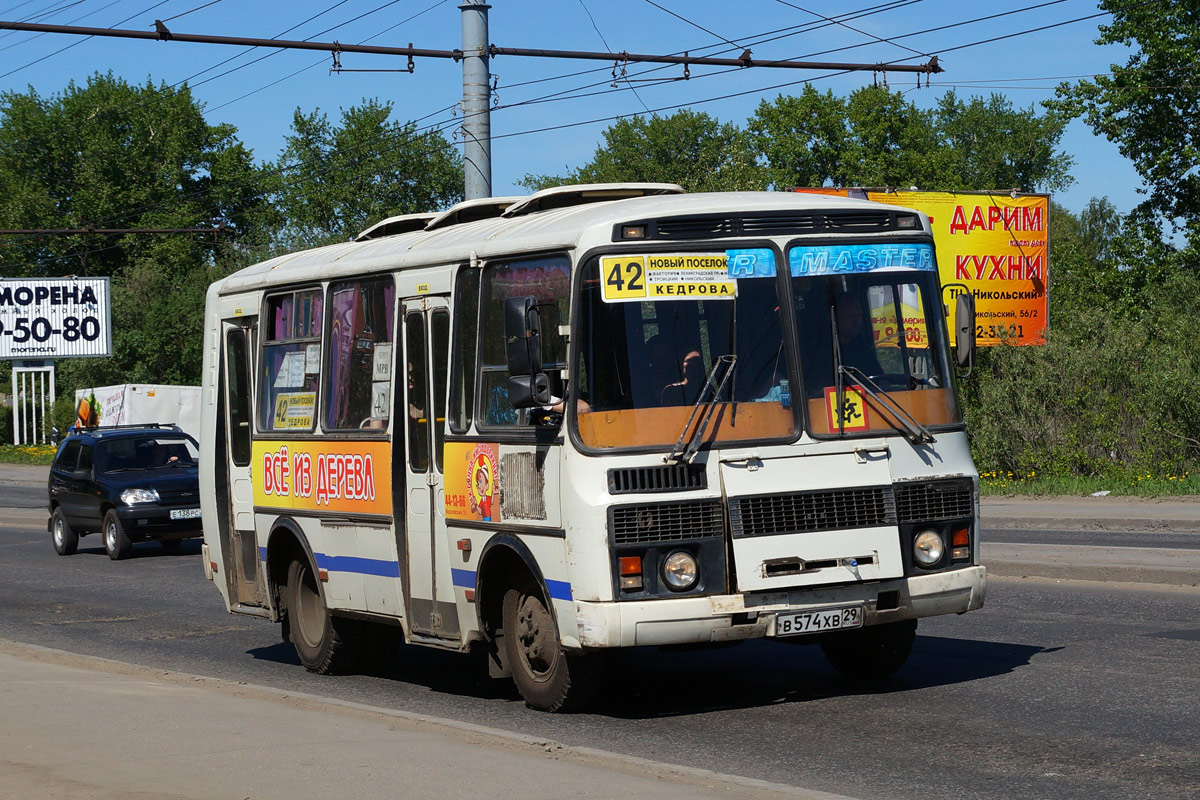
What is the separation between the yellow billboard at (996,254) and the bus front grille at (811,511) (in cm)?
2523

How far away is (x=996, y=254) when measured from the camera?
3400cm

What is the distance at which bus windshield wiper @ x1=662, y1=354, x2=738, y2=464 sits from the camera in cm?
862

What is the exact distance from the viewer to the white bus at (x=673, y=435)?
862cm

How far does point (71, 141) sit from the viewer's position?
9169cm

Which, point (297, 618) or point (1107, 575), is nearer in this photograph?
point (297, 618)

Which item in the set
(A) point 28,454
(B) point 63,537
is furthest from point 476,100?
(A) point 28,454

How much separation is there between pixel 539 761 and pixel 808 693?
2854 mm

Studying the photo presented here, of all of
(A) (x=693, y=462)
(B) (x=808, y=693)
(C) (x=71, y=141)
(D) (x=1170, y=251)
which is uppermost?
(C) (x=71, y=141)

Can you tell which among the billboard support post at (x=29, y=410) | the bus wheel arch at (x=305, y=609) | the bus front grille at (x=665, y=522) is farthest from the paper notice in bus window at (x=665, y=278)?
the billboard support post at (x=29, y=410)

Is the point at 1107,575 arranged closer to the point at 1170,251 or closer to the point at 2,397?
the point at 1170,251

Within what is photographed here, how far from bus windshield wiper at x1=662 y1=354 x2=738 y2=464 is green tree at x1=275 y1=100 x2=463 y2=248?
88.2m

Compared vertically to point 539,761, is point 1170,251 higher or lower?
higher

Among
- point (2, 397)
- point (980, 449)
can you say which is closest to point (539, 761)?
point (980, 449)

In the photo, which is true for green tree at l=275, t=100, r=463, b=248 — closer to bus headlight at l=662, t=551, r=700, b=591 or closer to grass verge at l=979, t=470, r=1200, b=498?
grass verge at l=979, t=470, r=1200, b=498
